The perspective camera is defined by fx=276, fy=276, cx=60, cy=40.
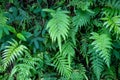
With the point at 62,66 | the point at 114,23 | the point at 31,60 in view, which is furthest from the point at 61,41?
the point at 114,23

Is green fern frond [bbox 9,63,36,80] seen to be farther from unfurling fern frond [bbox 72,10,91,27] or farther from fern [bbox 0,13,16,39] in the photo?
unfurling fern frond [bbox 72,10,91,27]

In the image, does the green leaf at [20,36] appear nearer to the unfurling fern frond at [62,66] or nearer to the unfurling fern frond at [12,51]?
the unfurling fern frond at [12,51]

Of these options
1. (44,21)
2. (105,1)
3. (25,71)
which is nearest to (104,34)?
(105,1)

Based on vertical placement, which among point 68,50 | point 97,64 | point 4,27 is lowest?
point 97,64

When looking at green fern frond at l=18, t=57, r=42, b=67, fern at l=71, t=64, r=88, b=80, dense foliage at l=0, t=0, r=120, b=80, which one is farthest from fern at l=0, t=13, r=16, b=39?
fern at l=71, t=64, r=88, b=80

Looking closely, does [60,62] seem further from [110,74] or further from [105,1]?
[105,1]

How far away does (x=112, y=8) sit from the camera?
3.24m

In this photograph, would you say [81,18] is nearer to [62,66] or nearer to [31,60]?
[62,66]

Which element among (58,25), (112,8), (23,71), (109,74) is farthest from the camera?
(109,74)

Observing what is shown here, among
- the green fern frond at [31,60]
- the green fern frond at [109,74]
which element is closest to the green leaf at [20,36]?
the green fern frond at [31,60]

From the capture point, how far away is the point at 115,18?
10.2 feet

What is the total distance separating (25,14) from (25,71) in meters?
0.75

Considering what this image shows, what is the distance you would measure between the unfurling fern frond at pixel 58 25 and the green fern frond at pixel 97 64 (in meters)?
0.45

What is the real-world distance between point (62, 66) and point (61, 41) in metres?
0.30
